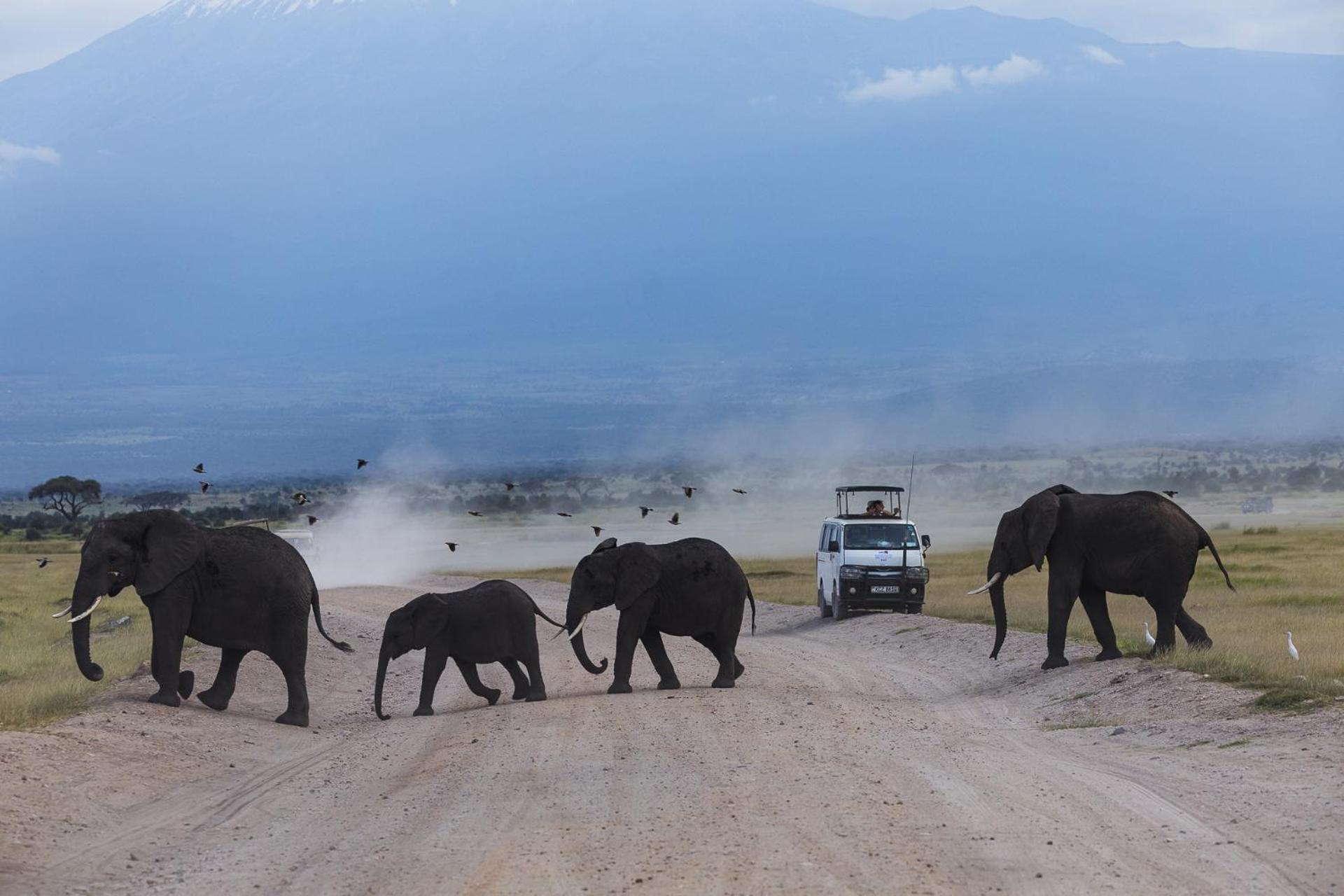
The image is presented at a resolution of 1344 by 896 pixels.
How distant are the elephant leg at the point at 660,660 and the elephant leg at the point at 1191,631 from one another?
6851 millimetres

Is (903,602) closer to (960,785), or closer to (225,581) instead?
(225,581)

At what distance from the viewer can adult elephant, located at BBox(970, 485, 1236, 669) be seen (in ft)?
78.6

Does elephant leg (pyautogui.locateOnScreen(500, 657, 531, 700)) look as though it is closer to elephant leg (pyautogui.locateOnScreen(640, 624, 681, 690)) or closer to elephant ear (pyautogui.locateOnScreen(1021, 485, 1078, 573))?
elephant leg (pyautogui.locateOnScreen(640, 624, 681, 690))

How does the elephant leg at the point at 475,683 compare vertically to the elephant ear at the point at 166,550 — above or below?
below

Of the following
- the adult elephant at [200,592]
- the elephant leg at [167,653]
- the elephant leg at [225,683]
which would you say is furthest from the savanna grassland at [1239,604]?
the elephant leg at [167,653]

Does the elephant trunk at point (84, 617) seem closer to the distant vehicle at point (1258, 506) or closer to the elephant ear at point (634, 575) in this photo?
the elephant ear at point (634, 575)

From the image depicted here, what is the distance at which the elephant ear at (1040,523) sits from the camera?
80.2 ft

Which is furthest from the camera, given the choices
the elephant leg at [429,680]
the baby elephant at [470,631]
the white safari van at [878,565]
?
the white safari van at [878,565]

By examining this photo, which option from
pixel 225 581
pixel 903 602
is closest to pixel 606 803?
pixel 225 581

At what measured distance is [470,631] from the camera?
21781mm

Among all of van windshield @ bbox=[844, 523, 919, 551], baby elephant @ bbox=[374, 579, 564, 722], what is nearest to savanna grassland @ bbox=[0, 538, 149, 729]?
baby elephant @ bbox=[374, 579, 564, 722]

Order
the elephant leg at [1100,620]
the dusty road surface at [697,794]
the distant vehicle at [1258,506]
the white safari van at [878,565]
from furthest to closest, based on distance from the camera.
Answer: the distant vehicle at [1258,506]
the white safari van at [878,565]
the elephant leg at [1100,620]
the dusty road surface at [697,794]

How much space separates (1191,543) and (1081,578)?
1.51m

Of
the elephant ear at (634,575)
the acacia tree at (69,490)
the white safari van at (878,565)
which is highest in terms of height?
the elephant ear at (634,575)
